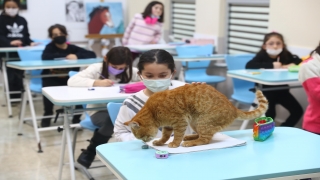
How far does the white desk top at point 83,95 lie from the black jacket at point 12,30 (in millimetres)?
3129

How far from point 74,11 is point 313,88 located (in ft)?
19.0

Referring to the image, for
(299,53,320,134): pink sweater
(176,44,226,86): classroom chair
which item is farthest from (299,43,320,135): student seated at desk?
(176,44,226,86): classroom chair

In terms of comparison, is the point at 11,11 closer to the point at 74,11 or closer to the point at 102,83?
the point at 74,11

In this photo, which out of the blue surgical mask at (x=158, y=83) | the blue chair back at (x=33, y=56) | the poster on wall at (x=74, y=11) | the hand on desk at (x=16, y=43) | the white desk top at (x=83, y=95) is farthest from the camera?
the poster on wall at (x=74, y=11)

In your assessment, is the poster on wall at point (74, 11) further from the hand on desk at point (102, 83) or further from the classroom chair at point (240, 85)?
the hand on desk at point (102, 83)

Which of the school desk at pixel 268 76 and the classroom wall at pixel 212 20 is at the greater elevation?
the classroom wall at pixel 212 20

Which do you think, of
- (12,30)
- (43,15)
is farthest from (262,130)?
(43,15)

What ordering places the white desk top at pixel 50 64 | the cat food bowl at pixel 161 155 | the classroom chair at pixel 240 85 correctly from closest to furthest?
the cat food bowl at pixel 161 155 < the white desk top at pixel 50 64 < the classroom chair at pixel 240 85

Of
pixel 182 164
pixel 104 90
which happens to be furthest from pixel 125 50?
pixel 182 164

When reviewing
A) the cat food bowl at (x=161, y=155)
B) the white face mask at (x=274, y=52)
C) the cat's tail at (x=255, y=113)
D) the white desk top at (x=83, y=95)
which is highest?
the cat's tail at (x=255, y=113)

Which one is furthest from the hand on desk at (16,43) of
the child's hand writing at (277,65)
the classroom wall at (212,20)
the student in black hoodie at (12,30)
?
the child's hand writing at (277,65)

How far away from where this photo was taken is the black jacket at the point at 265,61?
15.0 feet

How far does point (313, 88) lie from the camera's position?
3.23 metres

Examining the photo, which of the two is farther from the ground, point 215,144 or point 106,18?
point 106,18
